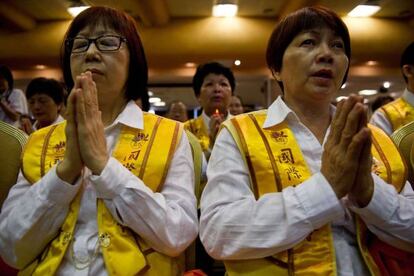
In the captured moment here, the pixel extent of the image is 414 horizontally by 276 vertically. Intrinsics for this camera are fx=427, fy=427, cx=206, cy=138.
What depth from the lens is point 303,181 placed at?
0.92m

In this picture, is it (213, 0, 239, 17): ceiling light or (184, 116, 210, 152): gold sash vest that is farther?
(213, 0, 239, 17): ceiling light

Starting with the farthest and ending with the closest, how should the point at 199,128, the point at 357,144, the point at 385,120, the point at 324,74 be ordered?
the point at 199,128
the point at 385,120
the point at 324,74
the point at 357,144

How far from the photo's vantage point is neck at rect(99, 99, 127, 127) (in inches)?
45.4

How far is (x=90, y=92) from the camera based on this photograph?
3.11 feet

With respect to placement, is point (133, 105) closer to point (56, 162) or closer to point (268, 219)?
point (56, 162)

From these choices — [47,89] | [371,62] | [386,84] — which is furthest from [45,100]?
[386,84]

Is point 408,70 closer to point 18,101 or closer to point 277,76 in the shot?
point 277,76

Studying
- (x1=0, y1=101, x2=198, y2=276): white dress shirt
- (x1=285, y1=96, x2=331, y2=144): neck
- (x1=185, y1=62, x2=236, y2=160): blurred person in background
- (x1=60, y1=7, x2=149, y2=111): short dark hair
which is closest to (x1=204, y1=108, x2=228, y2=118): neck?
(x1=185, y1=62, x2=236, y2=160): blurred person in background

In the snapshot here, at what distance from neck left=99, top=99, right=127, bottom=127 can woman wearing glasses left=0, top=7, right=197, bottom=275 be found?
7 centimetres

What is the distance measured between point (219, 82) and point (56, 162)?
1.68 m

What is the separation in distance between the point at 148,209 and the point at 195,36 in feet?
15.0

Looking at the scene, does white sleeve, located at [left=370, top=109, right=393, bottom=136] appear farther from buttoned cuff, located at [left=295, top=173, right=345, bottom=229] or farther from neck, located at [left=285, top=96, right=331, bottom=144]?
buttoned cuff, located at [left=295, top=173, right=345, bottom=229]

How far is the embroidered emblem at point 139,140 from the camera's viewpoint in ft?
3.41

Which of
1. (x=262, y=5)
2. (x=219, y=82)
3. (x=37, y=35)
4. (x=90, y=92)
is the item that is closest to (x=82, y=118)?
(x=90, y=92)
